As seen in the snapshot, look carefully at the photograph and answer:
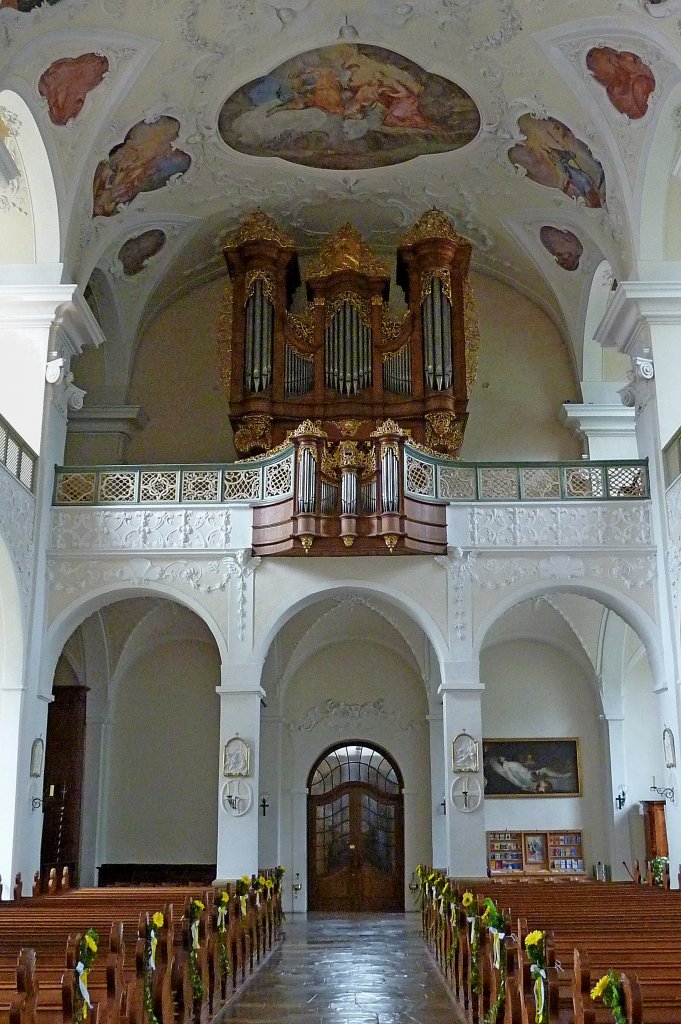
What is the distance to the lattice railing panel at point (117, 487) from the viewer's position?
16.0 meters

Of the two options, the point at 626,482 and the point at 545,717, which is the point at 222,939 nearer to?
the point at 626,482

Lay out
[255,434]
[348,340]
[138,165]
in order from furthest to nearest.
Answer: [348,340]
[255,434]
[138,165]

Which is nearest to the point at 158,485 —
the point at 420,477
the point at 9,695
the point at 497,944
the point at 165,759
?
the point at 9,695

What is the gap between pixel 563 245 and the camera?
18.6 metres

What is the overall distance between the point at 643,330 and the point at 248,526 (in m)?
6.39

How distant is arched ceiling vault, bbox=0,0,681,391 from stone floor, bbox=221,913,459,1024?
1017 centimetres

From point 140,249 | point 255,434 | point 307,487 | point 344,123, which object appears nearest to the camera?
point 307,487

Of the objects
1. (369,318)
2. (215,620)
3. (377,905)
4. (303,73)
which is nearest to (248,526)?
(215,620)

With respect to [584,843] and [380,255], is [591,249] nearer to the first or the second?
[380,255]

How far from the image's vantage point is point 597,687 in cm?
1975

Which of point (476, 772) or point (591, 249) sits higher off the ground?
point (591, 249)

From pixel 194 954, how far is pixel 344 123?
1285cm

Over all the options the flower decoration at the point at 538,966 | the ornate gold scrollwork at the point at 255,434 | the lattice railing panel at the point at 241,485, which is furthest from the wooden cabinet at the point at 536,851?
the flower decoration at the point at 538,966

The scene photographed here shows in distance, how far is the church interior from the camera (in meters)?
14.9
